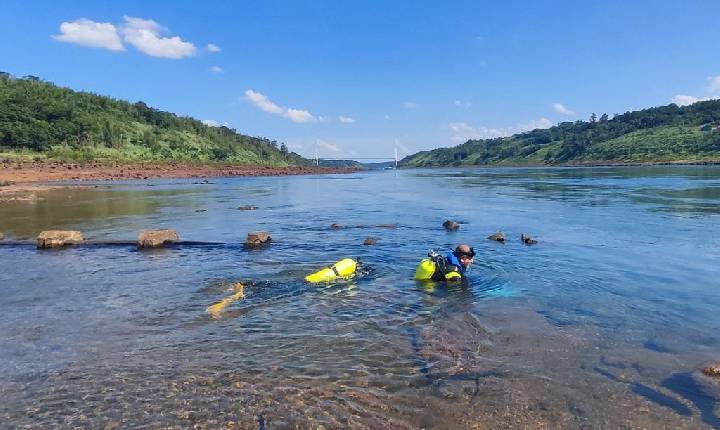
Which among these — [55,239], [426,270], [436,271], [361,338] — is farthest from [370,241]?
[55,239]

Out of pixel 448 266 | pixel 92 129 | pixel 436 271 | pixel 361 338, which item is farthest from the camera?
pixel 92 129

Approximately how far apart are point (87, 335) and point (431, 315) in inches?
302

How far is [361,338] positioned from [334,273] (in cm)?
526

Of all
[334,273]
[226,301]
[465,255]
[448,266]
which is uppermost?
[465,255]

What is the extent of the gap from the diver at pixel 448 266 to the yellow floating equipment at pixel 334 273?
91.1 inches

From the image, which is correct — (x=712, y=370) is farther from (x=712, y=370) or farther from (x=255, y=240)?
(x=255, y=240)

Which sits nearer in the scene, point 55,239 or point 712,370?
point 712,370

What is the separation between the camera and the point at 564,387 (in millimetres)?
7895

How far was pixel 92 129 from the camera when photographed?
106 metres

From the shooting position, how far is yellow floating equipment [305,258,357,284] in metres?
15.0

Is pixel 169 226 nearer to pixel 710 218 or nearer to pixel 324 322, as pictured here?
pixel 324 322

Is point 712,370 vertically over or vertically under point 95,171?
under

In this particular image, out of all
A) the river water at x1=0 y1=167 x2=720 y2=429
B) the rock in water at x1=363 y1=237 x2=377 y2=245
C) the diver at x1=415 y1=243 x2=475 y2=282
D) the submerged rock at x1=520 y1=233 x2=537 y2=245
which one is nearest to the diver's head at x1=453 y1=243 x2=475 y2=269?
the diver at x1=415 y1=243 x2=475 y2=282

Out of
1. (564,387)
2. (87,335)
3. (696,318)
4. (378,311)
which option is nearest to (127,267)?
(87,335)
